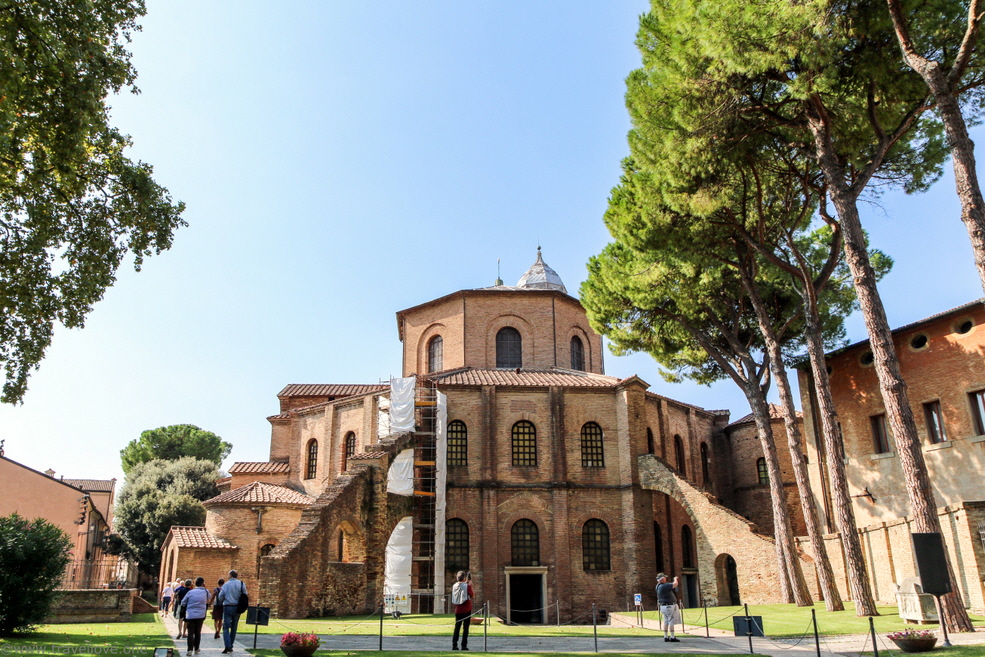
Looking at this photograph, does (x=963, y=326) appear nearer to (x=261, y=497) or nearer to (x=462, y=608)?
(x=462, y=608)

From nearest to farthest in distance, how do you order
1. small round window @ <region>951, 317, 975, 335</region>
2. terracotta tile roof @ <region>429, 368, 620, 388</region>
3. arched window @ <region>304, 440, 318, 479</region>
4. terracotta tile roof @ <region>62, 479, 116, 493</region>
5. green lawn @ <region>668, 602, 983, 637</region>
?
1. green lawn @ <region>668, 602, 983, 637</region>
2. small round window @ <region>951, 317, 975, 335</region>
3. terracotta tile roof @ <region>429, 368, 620, 388</region>
4. arched window @ <region>304, 440, 318, 479</region>
5. terracotta tile roof @ <region>62, 479, 116, 493</region>

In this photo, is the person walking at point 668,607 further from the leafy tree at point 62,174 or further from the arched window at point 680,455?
the arched window at point 680,455

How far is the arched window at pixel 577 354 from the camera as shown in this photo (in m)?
33.8

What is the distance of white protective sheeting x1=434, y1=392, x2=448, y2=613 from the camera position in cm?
2519

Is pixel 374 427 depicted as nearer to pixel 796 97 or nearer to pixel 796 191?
pixel 796 191

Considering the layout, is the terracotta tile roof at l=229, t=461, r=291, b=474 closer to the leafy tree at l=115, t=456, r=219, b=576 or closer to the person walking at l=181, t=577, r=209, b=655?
the leafy tree at l=115, t=456, r=219, b=576

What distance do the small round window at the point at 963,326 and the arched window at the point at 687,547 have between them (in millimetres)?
13083

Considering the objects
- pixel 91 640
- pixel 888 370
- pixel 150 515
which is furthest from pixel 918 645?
A: pixel 150 515

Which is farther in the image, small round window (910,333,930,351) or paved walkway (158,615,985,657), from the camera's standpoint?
small round window (910,333,930,351)

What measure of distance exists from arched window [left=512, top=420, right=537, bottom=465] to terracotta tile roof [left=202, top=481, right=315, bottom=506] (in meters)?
8.65

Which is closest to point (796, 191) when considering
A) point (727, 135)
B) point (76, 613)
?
point (727, 135)

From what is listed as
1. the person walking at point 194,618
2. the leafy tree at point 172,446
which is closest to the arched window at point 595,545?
the person walking at point 194,618

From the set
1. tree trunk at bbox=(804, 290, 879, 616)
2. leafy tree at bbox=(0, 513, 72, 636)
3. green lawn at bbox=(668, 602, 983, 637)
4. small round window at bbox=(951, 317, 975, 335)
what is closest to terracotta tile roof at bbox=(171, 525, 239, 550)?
leafy tree at bbox=(0, 513, 72, 636)

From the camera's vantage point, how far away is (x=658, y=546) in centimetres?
2831
